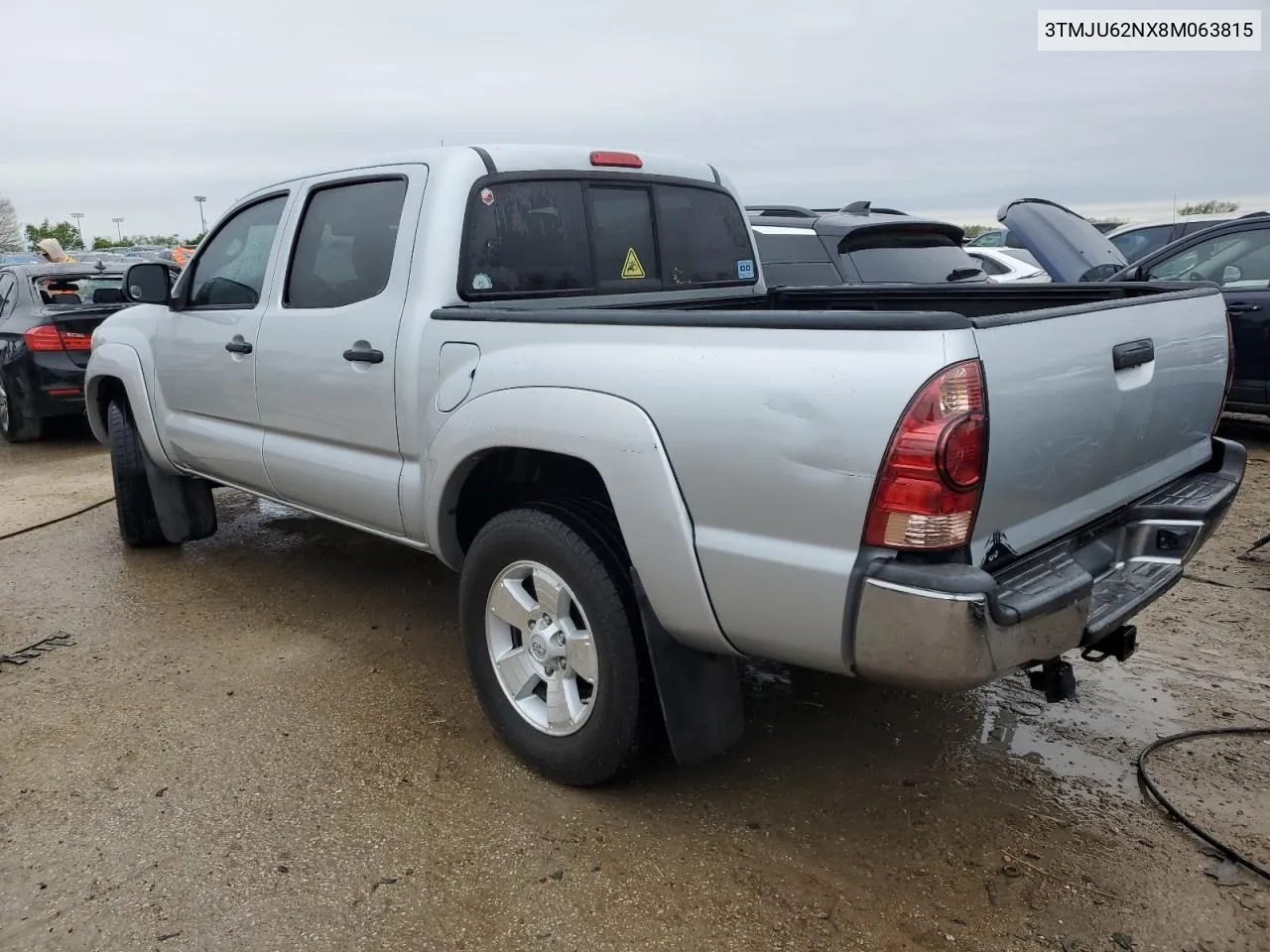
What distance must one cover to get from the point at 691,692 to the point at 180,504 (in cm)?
371

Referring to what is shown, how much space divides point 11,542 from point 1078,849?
592 centimetres

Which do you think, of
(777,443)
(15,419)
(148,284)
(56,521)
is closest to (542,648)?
(777,443)

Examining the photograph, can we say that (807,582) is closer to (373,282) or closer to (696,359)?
(696,359)

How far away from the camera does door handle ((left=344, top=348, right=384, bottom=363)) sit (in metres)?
3.46

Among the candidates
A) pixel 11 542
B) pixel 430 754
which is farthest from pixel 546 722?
pixel 11 542

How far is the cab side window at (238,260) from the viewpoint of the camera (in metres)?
4.25

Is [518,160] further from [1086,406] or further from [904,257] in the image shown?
[904,257]

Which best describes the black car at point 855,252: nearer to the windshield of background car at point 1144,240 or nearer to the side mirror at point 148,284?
the side mirror at point 148,284

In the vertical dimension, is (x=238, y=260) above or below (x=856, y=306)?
above

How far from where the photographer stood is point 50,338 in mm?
8602

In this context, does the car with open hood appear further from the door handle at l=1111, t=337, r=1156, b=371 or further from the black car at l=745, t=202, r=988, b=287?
the door handle at l=1111, t=337, r=1156, b=371

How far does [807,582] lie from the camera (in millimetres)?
2336

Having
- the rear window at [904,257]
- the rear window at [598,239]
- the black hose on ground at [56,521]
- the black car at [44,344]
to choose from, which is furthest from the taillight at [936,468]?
the black car at [44,344]

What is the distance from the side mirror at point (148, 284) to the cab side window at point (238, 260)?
121mm
